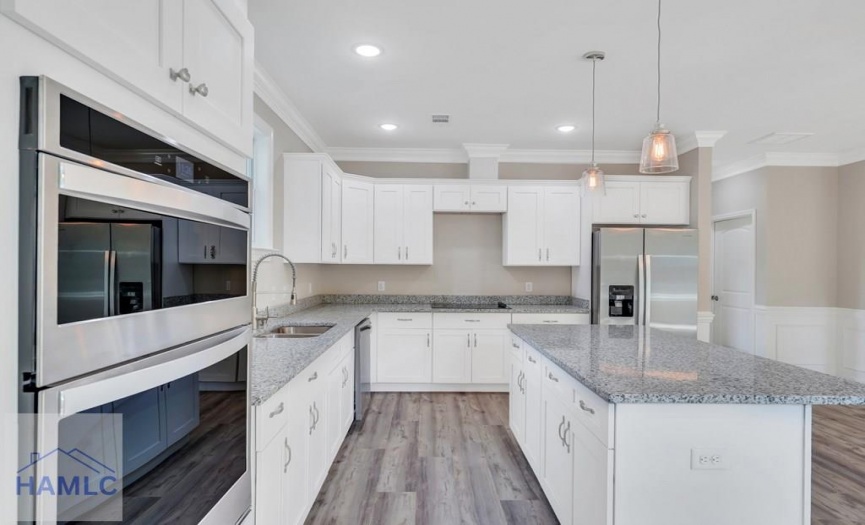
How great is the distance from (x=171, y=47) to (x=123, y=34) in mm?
154

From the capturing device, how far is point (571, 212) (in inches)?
180

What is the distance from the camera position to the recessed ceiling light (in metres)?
2.59

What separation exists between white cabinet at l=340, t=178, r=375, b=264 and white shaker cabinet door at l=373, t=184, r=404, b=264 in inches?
2.6

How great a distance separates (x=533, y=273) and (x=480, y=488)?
288 cm

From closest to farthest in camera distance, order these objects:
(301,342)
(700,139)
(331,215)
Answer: (301,342) < (331,215) < (700,139)

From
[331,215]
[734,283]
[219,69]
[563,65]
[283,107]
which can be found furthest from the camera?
[734,283]

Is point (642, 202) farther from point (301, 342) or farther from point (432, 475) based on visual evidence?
point (301, 342)

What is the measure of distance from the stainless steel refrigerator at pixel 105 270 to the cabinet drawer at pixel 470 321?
3.66m

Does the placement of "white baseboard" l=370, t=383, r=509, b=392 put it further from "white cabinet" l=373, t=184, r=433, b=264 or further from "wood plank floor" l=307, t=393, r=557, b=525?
"white cabinet" l=373, t=184, r=433, b=264

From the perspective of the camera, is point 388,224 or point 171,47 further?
point 388,224

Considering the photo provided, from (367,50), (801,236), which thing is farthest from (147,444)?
(801,236)

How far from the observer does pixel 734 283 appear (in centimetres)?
559

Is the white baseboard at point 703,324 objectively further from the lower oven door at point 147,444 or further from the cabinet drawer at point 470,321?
the lower oven door at point 147,444

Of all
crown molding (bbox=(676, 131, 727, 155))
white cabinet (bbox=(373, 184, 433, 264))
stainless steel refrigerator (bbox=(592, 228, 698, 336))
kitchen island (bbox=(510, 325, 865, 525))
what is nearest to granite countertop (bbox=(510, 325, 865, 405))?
kitchen island (bbox=(510, 325, 865, 525))
